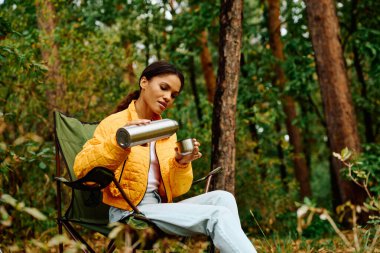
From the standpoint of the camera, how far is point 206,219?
2.22m

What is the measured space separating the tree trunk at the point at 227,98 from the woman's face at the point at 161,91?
81cm

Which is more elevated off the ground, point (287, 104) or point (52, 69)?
point (52, 69)

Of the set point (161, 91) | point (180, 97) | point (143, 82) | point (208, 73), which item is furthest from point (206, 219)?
point (208, 73)

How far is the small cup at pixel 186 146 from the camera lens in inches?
96.3

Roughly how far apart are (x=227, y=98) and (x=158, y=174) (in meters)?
1.00

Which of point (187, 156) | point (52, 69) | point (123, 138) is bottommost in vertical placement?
point (187, 156)

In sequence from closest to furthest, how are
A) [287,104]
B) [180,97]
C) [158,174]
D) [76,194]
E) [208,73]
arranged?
1. [158,174]
2. [76,194]
3. [180,97]
4. [287,104]
5. [208,73]

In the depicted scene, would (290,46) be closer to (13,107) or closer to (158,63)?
(13,107)

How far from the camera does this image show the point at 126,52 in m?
6.19

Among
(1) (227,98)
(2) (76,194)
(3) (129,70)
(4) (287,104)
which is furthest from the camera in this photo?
(4) (287,104)

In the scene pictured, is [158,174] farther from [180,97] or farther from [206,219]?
[180,97]

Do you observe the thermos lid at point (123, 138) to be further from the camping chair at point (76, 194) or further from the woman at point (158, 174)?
the camping chair at point (76, 194)

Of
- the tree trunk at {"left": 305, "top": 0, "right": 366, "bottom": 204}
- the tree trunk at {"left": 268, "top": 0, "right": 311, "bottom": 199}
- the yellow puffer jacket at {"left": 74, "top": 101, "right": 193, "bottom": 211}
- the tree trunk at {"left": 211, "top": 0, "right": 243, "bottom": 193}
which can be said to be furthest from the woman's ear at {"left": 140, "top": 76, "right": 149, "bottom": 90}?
the tree trunk at {"left": 268, "top": 0, "right": 311, "bottom": 199}

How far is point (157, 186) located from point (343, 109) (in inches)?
102
